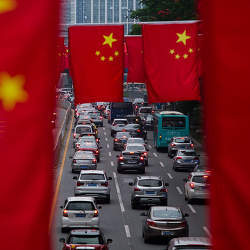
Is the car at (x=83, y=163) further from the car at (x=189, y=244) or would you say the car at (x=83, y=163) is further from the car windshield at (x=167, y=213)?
the car at (x=189, y=244)

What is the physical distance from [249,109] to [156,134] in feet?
187

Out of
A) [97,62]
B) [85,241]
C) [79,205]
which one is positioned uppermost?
[97,62]

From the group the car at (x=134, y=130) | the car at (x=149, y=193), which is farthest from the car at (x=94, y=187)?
the car at (x=134, y=130)

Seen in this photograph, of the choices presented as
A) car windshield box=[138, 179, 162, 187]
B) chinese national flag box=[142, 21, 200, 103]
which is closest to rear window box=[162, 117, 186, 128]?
car windshield box=[138, 179, 162, 187]

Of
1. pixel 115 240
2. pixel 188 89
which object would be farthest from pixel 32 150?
pixel 115 240

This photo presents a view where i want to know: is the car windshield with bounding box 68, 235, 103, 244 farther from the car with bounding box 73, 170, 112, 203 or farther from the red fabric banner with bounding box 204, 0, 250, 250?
the red fabric banner with bounding box 204, 0, 250, 250

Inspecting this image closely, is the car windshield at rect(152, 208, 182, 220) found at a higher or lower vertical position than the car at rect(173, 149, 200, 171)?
higher

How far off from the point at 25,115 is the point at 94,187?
32.9m

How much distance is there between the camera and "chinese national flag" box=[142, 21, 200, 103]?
16.3m

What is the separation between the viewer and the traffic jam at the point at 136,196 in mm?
26484

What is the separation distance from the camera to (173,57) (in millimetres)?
16906

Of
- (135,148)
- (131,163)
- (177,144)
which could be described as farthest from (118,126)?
(131,163)

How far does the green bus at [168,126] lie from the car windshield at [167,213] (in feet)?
99.5

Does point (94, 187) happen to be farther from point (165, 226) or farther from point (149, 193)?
point (165, 226)
